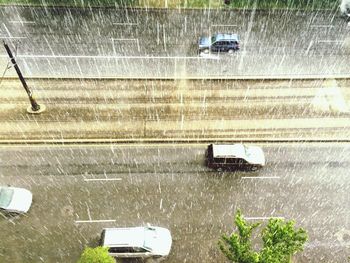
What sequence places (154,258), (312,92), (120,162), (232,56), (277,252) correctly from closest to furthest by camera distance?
(277,252)
(154,258)
(120,162)
(312,92)
(232,56)

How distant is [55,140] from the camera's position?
76.8 ft

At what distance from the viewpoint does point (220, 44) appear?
28109 millimetres

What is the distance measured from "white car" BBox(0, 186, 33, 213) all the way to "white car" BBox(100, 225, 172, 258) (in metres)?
4.52

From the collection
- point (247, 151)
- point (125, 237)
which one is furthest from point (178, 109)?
point (125, 237)

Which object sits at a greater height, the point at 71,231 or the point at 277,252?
the point at 71,231

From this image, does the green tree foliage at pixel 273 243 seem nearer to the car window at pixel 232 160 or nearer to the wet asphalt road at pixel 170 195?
the wet asphalt road at pixel 170 195

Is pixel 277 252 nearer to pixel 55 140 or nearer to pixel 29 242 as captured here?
pixel 29 242

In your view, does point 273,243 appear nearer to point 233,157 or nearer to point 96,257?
point 96,257

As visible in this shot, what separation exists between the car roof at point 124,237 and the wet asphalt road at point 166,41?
1134 centimetres

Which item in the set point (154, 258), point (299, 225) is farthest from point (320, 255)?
point (154, 258)

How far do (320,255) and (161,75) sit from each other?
14643mm

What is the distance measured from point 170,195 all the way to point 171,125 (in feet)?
15.8

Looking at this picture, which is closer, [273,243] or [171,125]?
[273,243]

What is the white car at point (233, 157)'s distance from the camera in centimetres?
2188
